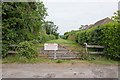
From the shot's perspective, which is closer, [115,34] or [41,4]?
[115,34]

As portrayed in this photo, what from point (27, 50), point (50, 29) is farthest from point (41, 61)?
point (50, 29)

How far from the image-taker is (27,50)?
502 inches

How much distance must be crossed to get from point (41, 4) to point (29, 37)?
499cm

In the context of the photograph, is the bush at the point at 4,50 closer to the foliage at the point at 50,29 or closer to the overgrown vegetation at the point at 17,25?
the overgrown vegetation at the point at 17,25

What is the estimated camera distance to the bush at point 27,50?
1268 centimetres

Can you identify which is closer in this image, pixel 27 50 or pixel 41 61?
pixel 41 61

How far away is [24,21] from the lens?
47.6 ft

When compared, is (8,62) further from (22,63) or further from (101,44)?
(101,44)

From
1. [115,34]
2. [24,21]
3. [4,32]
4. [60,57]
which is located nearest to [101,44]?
[115,34]

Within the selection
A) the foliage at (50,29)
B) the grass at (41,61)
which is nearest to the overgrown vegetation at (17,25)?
the grass at (41,61)

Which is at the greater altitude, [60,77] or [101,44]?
[101,44]

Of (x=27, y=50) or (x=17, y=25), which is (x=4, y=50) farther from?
(x=17, y=25)

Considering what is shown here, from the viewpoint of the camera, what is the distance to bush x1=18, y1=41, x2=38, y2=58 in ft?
41.6

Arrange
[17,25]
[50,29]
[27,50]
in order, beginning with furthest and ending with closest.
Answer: [50,29], [17,25], [27,50]
